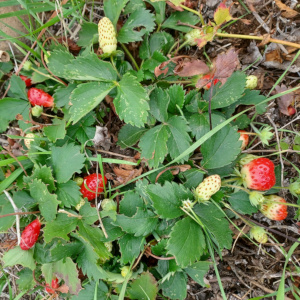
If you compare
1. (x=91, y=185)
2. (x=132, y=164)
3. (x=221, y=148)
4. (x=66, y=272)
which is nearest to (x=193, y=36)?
(x=221, y=148)

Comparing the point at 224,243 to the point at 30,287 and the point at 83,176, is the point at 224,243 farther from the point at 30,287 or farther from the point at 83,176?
the point at 30,287

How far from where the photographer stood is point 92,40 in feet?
5.97

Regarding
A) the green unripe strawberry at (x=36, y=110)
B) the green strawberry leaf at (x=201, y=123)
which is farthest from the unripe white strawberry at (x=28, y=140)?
the green strawberry leaf at (x=201, y=123)

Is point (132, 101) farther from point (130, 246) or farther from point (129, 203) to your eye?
point (130, 246)

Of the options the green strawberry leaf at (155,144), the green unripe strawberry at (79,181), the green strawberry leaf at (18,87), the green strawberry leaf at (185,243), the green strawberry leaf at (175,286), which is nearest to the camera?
the green strawberry leaf at (185,243)

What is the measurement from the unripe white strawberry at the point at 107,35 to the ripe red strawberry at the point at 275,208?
4.17ft

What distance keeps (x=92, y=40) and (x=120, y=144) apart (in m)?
0.66

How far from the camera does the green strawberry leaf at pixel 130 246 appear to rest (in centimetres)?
170

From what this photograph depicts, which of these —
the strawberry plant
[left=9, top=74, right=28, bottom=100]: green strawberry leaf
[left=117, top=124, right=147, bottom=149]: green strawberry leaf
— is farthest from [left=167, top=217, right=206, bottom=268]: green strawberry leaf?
[left=9, top=74, right=28, bottom=100]: green strawberry leaf

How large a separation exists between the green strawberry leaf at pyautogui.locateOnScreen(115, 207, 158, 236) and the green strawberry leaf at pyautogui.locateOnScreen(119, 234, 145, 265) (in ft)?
0.24

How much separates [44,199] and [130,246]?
575 mm

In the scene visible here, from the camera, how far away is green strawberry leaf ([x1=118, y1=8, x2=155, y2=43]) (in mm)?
1802

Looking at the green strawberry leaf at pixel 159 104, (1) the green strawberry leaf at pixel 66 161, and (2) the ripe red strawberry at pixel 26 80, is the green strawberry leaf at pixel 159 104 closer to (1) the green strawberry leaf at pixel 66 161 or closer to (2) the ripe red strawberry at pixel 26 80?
(1) the green strawberry leaf at pixel 66 161

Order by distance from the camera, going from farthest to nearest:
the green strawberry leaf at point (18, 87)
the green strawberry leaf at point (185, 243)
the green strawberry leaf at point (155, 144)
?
1. the green strawberry leaf at point (18, 87)
2. the green strawberry leaf at point (155, 144)
3. the green strawberry leaf at point (185, 243)
